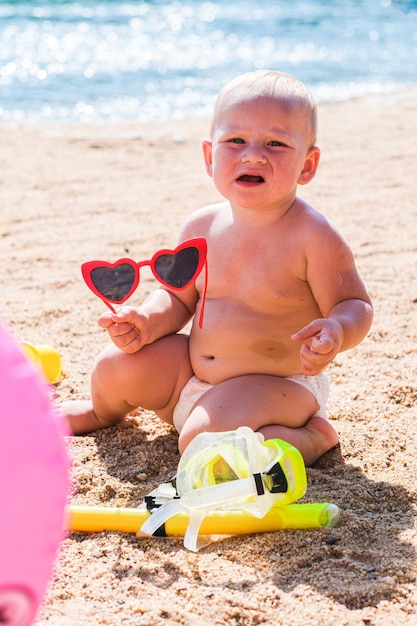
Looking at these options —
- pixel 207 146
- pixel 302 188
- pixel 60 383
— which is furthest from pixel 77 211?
pixel 207 146

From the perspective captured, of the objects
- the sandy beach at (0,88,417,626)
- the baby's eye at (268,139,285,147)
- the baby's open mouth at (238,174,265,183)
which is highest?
A: the baby's eye at (268,139,285,147)

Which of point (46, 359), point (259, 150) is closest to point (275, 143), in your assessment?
point (259, 150)

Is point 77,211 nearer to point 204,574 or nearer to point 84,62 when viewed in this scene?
point 204,574

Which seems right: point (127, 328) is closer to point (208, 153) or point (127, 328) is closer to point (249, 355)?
point (249, 355)

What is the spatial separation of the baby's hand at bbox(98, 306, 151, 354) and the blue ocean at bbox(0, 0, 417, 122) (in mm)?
A: 5741

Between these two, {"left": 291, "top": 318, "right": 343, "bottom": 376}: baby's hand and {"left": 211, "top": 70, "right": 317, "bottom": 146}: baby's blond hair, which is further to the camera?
{"left": 211, "top": 70, "right": 317, "bottom": 146}: baby's blond hair

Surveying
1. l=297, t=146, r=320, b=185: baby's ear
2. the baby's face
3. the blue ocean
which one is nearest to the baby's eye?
the baby's face

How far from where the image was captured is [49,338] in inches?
124

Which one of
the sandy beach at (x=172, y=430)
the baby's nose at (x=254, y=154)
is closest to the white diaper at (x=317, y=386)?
the sandy beach at (x=172, y=430)

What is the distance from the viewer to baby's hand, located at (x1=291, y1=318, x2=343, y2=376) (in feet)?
6.59

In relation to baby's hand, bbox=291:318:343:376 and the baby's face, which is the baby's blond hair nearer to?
the baby's face

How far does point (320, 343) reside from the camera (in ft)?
6.58

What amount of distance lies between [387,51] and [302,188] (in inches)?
348

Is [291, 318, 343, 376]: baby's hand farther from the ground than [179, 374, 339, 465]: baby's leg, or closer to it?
farther from the ground
